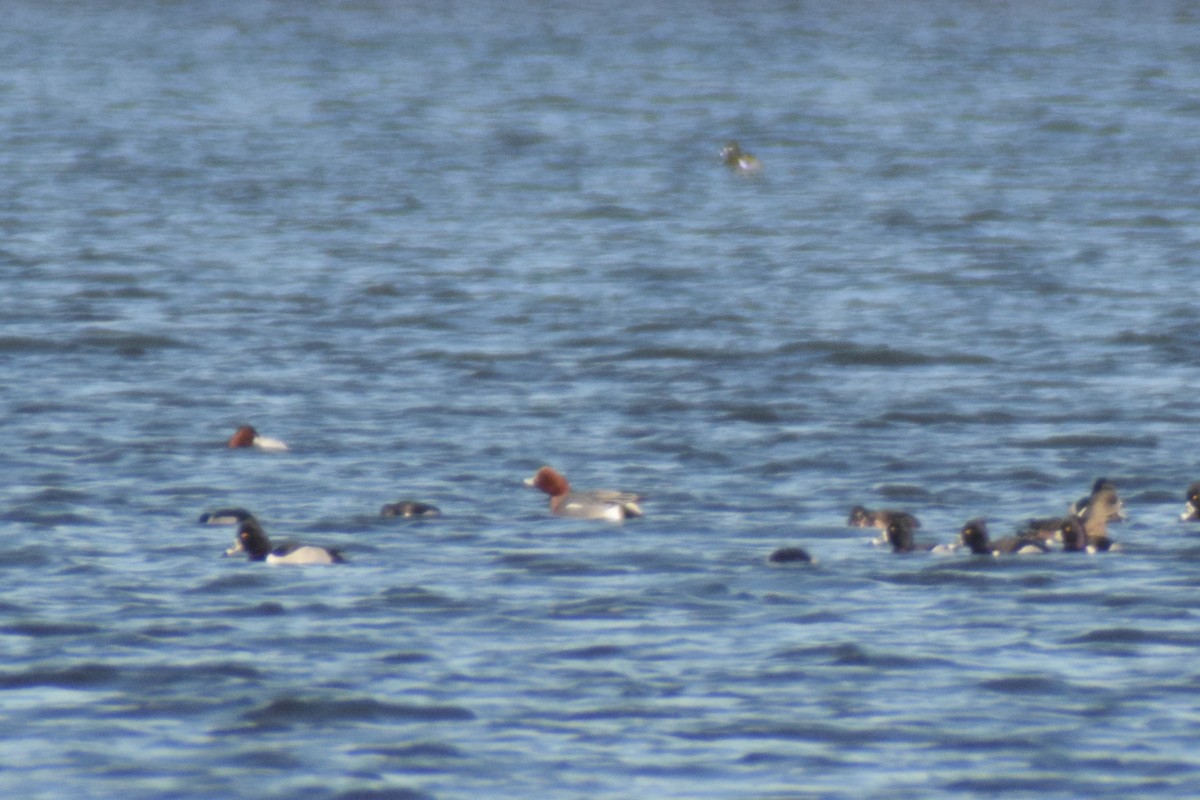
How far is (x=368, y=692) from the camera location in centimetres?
1327

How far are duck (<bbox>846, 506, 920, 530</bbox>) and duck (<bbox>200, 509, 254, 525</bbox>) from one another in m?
4.26

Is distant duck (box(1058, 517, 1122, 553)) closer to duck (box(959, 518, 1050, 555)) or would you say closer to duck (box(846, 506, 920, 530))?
duck (box(959, 518, 1050, 555))

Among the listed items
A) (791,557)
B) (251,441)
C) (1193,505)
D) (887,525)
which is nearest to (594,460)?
(251,441)

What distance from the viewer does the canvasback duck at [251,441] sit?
20625 millimetres

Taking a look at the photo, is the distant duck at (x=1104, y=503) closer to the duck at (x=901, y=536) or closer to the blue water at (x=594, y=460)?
the blue water at (x=594, y=460)

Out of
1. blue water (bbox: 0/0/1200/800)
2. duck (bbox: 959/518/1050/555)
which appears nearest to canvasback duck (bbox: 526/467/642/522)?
blue water (bbox: 0/0/1200/800)

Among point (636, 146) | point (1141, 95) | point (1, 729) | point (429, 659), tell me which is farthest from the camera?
point (1141, 95)

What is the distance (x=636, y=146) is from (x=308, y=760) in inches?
1689

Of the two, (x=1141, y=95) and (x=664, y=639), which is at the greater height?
(x=1141, y=95)

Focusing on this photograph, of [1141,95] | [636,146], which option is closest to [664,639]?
[636,146]

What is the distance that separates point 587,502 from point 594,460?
8.14 ft

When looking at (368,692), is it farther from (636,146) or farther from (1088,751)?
(636,146)

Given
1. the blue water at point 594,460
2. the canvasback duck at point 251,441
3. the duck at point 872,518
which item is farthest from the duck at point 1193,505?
the canvasback duck at point 251,441

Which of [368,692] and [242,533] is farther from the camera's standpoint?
[242,533]
